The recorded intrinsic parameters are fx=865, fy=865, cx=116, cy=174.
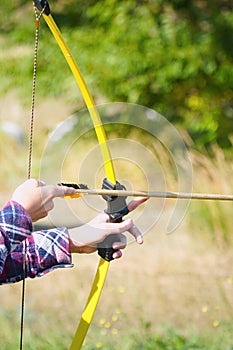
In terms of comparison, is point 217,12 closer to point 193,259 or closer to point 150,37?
point 150,37

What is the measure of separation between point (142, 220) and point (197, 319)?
1374mm

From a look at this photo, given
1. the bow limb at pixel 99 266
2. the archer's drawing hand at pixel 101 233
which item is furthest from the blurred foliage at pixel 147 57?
the archer's drawing hand at pixel 101 233

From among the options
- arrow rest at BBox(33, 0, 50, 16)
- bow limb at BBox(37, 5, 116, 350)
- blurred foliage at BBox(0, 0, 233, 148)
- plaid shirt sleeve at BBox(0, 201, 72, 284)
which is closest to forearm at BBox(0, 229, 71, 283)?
plaid shirt sleeve at BBox(0, 201, 72, 284)

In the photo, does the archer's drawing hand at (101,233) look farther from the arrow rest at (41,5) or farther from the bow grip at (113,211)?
the arrow rest at (41,5)

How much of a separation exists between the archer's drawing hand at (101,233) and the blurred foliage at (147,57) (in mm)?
2455

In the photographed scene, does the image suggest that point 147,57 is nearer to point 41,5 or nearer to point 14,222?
point 41,5

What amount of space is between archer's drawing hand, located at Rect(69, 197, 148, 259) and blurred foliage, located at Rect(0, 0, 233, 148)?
8.06 ft

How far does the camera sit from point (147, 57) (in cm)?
441

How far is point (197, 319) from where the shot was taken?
3.27 metres

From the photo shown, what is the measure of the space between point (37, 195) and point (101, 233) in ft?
0.68

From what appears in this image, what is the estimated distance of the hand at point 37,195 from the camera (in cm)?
171

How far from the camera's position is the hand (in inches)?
67.1

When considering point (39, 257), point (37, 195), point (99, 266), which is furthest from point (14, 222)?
point (99, 266)

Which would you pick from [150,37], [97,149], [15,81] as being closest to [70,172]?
[15,81]
